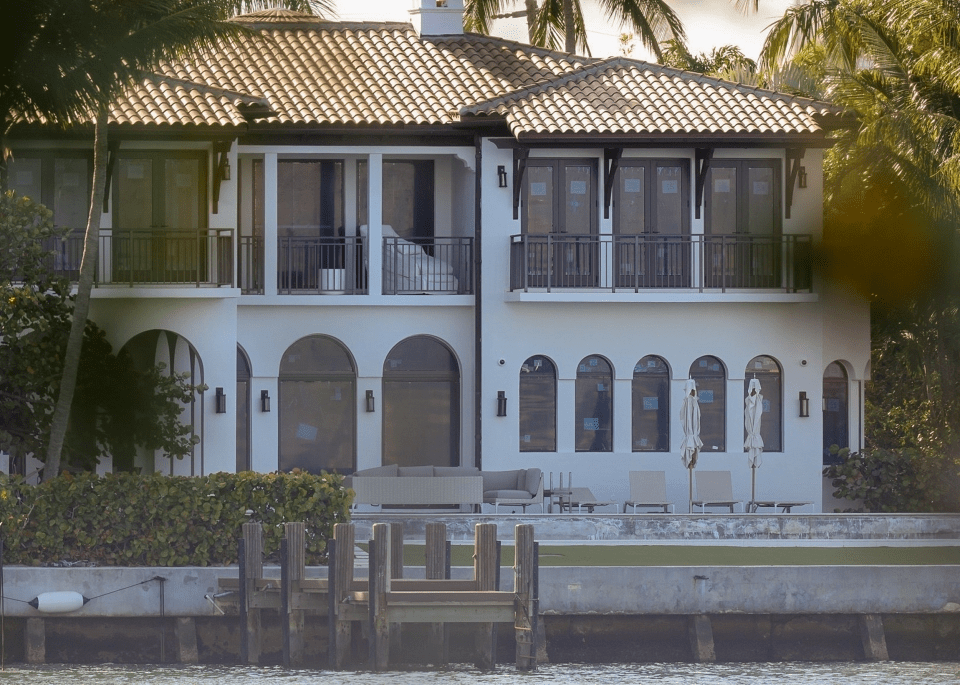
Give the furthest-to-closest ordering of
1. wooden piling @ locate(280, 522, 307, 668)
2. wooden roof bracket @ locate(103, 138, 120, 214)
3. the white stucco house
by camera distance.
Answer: the white stucco house, wooden roof bracket @ locate(103, 138, 120, 214), wooden piling @ locate(280, 522, 307, 668)

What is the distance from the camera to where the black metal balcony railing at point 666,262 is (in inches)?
1011

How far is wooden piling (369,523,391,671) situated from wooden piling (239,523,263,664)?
1.50 m

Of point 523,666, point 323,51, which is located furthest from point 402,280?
point 523,666

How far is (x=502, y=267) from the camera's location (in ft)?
84.9

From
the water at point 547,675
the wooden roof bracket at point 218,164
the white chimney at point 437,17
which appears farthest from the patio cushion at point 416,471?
the white chimney at point 437,17

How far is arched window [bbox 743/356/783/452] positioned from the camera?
26203 millimetres

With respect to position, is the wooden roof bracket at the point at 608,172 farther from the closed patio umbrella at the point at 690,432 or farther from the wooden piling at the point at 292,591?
the wooden piling at the point at 292,591

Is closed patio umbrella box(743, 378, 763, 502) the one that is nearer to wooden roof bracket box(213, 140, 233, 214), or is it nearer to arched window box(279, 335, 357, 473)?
arched window box(279, 335, 357, 473)

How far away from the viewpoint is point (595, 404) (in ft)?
85.1

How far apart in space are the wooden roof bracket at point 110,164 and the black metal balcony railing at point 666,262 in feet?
23.6

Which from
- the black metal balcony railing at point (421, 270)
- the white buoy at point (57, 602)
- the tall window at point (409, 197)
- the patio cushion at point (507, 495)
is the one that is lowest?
the white buoy at point (57, 602)

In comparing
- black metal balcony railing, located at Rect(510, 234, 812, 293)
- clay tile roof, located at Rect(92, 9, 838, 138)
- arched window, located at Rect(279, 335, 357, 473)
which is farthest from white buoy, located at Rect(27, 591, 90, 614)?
black metal balcony railing, located at Rect(510, 234, 812, 293)

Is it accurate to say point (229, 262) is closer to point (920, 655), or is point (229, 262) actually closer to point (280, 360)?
point (280, 360)

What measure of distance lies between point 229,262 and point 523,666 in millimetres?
11043
